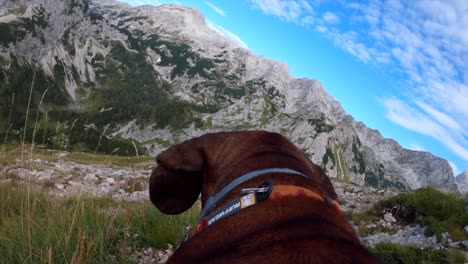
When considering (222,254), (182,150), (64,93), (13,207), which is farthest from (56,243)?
(64,93)

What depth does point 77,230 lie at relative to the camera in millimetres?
4609

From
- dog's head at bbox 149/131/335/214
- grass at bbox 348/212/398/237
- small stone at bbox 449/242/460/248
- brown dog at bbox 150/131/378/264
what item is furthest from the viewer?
grass at bbox 348/212/398/237

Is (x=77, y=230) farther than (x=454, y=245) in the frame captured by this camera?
No

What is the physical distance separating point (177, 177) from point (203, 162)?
0.25m

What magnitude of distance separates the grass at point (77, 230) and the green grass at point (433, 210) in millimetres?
5556

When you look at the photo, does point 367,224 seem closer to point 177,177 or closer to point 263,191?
point 177,177

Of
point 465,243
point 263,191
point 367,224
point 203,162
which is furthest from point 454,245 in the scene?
point 263,191

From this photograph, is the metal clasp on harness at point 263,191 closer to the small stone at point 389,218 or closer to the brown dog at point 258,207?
the brown dog at point 258,207

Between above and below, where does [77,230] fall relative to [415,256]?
below

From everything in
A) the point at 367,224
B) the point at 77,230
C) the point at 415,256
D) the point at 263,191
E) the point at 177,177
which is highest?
the point at 263,191

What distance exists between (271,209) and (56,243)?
3.14m

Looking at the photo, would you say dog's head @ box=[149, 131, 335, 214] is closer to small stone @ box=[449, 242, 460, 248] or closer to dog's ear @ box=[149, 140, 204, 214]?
dog's ear @ box=[149, 140, 204, 214]

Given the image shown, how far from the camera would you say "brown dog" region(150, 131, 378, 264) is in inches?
62.6

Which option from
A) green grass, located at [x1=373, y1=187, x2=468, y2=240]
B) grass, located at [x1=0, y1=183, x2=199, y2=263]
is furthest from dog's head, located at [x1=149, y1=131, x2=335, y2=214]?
green grass, located at [x1=373, y1=187, x2=468, y2=240]
